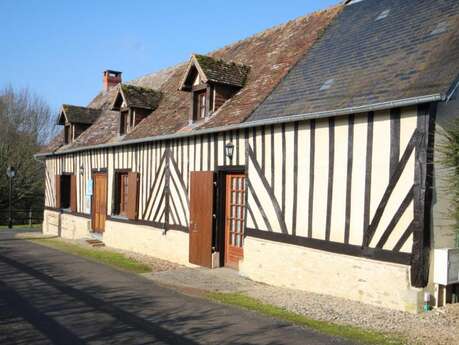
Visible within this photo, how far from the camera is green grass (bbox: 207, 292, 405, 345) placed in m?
5.27

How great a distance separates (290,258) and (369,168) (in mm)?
2100

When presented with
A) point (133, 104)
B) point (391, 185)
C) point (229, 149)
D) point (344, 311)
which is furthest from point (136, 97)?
point (344, 311)

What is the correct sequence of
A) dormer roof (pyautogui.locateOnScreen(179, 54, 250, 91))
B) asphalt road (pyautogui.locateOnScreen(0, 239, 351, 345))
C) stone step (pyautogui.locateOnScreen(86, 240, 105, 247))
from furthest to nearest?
stone step (pyautogui.locateOnScreen(86, 240, 105, 247)) → dormer roof (pyautogui.locateOnScreen(179, 54, 250, 91)) → asphalt road (pyautogui.locateOnScreen(0, 239, 351, 345))

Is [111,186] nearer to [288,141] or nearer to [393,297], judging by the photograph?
[288,141]

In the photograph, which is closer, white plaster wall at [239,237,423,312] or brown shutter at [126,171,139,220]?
white plaster wall at [239,237,423,312]

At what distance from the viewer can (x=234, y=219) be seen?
981cm

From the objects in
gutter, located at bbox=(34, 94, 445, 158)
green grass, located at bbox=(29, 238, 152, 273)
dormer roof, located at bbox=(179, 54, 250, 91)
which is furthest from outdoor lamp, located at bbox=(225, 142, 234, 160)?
green grass, located at bbox=(29, 238, 152, 273)

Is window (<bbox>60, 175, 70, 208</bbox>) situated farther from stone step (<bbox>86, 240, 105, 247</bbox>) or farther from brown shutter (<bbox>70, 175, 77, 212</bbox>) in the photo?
stone step (<bbox>86, 240, 105, 247</bbox>)

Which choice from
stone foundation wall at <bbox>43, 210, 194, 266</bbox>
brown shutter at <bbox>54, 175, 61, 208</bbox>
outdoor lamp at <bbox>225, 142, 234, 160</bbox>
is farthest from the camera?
brown shutter at <bbox>54, 175, 61, 208</bbox>

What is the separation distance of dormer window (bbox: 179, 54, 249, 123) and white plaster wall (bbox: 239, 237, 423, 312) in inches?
140

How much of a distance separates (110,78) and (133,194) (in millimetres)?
10301

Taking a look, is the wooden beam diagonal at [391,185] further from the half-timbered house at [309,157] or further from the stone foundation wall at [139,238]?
the stone foundation wall at [139,238]

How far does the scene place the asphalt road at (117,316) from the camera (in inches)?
206

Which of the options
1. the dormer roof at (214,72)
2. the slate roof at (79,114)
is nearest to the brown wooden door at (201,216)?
Answer: the dormer roof at (214,72)
